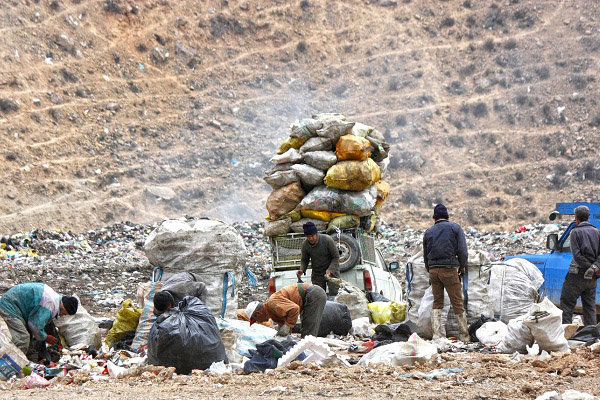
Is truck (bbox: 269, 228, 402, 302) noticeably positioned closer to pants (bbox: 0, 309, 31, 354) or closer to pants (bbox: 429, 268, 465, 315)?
pants (bbox: 429, 268, 465, 315)

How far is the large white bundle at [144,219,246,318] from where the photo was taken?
9.40 m

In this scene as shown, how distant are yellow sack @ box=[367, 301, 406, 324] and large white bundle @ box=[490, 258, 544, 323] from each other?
1241mm

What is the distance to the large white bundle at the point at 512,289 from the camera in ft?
31.6

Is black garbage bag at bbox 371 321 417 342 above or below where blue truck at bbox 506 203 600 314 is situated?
below

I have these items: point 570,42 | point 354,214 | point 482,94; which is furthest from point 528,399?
point 570,42

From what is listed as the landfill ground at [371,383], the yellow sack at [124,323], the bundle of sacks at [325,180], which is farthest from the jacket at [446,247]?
the bundle of sacks at [325,180]

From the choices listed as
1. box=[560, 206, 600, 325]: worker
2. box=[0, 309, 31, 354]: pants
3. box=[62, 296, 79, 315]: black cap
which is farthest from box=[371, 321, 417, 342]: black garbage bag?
box=[0, 309, 31, 354]: pants

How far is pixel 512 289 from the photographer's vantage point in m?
9.69

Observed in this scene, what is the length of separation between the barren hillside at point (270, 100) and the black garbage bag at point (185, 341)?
2169cm

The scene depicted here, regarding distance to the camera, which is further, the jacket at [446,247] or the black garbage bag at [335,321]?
the black garbage bag at [335,321]

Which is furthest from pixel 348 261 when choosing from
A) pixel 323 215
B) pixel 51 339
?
pixel 51 339

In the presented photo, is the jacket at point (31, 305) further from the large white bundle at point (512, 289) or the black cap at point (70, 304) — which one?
the large white bundle at point (512, 289)

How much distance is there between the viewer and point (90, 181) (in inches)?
1259

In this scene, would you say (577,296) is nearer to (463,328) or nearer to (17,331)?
(463,328)
